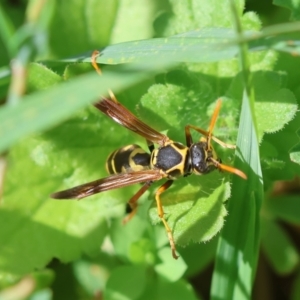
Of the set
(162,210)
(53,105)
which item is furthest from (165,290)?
(53,105)

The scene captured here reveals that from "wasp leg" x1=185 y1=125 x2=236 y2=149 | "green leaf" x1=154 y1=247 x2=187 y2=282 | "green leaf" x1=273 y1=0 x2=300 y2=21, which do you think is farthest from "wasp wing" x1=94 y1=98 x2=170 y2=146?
"green leaf" x1=273 y1=0 x2=300 y2=21

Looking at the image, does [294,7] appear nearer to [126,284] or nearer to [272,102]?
[272,102]

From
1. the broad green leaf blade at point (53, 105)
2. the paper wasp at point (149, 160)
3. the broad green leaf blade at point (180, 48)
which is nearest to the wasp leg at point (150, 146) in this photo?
the paper wasp at point (149, 160)

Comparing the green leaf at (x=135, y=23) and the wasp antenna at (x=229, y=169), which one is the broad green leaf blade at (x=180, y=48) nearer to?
the wasp antenna at (x=229, y=169)

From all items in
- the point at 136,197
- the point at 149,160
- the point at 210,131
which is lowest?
the point at 136,197

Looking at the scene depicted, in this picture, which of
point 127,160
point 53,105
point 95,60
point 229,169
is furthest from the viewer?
point 127,160

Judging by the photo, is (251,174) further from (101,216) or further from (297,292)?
(297,292)

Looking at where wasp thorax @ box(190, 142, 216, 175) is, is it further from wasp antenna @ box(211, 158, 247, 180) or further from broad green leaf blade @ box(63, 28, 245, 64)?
broad green leaf blade @ box(63, 28, 245, 64)
